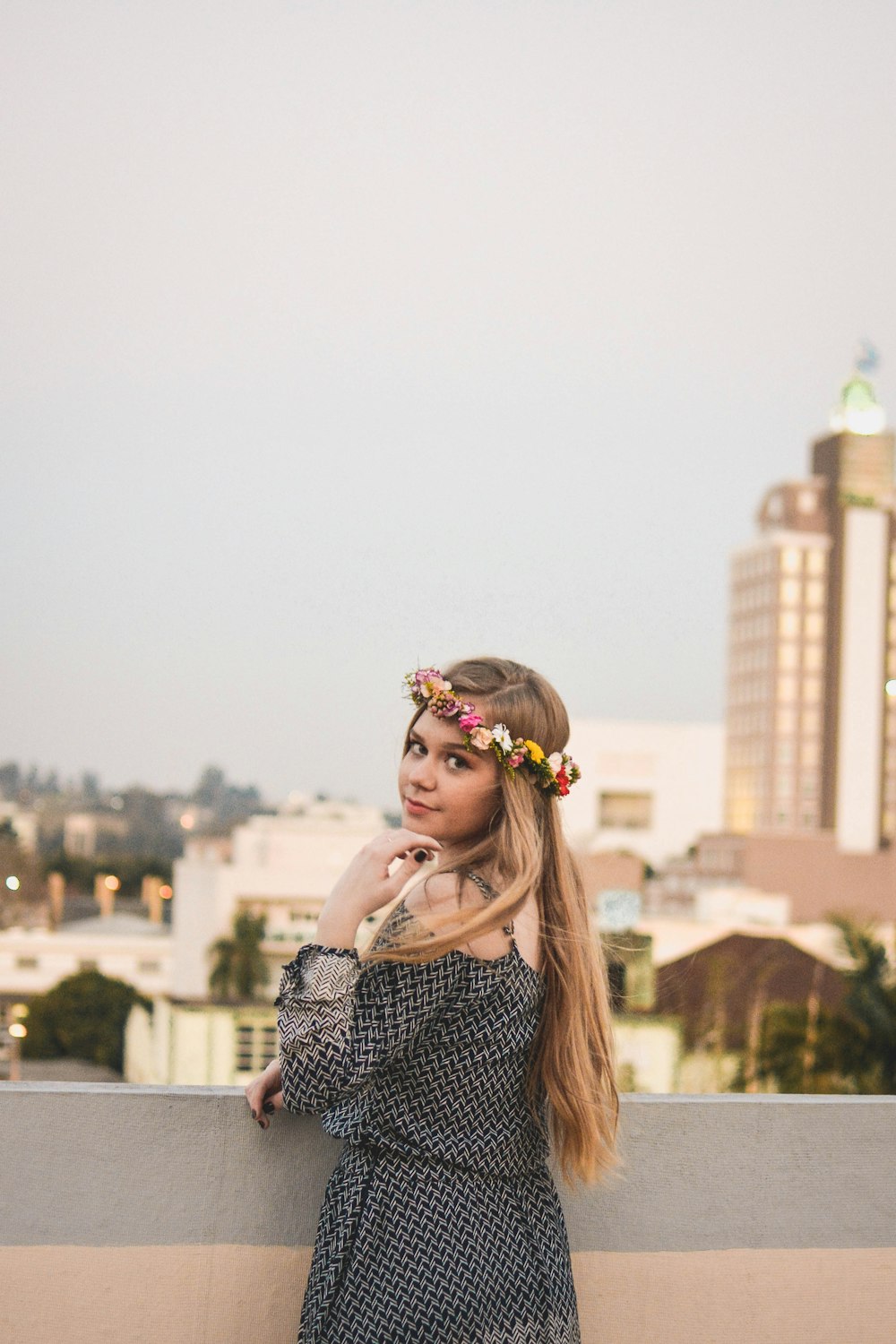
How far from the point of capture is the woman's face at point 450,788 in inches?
70.1

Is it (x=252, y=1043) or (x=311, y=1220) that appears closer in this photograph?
(x=311, y=1220)

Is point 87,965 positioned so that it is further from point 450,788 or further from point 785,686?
point 450,788

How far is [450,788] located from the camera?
5.85ft

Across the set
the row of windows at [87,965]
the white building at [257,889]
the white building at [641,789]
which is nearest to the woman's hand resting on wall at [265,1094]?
the white building at [257,889]

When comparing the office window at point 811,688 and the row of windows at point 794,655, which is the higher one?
the row of windows at point 794,655

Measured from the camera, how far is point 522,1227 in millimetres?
1646

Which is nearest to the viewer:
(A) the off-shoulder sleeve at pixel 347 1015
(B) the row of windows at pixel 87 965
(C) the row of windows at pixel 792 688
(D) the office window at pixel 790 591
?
(A) the off-shoulder sleeve at pixel 347 1015

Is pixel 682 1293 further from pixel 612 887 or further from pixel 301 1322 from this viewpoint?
pixel 612 887

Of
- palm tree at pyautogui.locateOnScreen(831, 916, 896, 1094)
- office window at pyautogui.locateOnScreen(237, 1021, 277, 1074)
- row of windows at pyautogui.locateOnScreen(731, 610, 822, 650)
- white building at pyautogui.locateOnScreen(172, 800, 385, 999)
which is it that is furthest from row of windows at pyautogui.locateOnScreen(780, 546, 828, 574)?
palm tree at pyautogui.locateOnScreen(831, 916, 896, 1094)

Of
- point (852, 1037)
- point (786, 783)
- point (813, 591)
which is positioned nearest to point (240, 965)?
point (852, 1037)

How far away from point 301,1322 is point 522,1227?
0.27 m

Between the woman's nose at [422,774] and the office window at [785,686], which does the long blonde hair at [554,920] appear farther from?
the office window at [785,686]

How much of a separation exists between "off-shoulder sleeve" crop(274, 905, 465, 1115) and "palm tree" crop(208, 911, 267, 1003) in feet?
109

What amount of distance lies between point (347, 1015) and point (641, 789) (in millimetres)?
60349
